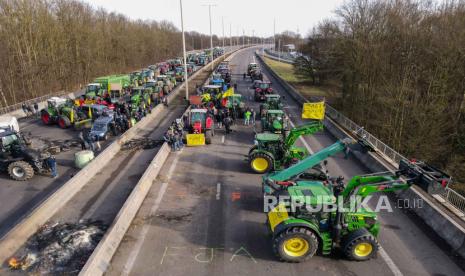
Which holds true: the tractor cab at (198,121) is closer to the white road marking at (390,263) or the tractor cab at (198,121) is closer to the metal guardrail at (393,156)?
the metal guardrail at (393,156)

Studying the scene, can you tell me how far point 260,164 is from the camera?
15.3 meters

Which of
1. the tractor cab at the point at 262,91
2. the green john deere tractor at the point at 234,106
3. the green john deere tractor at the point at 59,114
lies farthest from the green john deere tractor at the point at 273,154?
the tractor cab at the point at 262,91

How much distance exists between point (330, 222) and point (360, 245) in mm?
991

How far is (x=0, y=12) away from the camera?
33.1 metres

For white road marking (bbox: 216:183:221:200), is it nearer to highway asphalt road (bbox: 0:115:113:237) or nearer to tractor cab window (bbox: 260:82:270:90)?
highway asphalt road (bbox: 0:115:113:237)

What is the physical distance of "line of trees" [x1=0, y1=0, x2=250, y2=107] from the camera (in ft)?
113

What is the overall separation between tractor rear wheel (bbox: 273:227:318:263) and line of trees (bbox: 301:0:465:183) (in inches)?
620

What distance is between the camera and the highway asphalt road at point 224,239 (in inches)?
355

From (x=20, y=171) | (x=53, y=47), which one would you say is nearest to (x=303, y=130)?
(x=20, y=171)

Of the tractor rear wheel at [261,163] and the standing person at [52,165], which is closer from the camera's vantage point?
the tractor rear wheel at [261,163]

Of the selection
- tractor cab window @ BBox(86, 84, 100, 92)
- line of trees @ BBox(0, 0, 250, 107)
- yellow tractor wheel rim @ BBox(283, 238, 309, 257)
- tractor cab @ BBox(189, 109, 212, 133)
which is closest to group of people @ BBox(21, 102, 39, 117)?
tractor cab window @ BBox(86, 84, 100, 92)

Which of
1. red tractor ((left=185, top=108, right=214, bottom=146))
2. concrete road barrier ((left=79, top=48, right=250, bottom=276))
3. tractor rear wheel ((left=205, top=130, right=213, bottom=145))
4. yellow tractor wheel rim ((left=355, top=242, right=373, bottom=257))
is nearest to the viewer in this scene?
concrete road barrier ((left=79, top=48, right=250, bottom=276))

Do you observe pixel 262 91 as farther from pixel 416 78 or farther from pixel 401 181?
pixel 401 181

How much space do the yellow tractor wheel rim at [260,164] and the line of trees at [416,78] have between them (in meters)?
11.5
